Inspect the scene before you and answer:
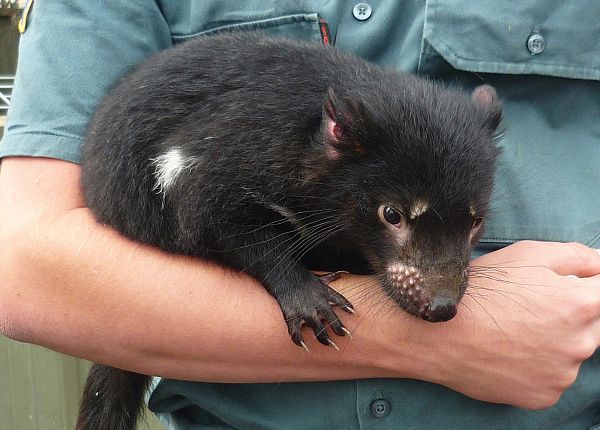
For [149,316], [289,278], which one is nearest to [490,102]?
[289,278]

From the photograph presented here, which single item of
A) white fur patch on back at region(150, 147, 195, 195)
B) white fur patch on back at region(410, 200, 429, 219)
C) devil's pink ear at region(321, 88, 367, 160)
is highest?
devil's pink ear at region(321, 88, 367, 160)

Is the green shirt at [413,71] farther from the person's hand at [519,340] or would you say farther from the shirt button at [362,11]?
the person's hand at [519,340]

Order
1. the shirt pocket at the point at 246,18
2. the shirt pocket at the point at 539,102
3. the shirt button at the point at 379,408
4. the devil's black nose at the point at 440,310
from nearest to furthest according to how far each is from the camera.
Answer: the devil's black nose at the point at 440,310
the shirt button at the point at 379,408
the shirt pocket at the point at 539,102
the shirt pocket at the point at 246,18

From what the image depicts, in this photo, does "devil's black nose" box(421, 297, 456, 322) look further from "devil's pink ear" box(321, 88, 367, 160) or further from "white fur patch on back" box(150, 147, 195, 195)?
"white fur patch on back" box(150, 147, 195, 195)

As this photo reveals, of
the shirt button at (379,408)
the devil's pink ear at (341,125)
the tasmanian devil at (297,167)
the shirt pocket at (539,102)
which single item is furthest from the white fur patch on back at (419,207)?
the shirt button at (379,408)

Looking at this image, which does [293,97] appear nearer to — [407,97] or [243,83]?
[243,83]

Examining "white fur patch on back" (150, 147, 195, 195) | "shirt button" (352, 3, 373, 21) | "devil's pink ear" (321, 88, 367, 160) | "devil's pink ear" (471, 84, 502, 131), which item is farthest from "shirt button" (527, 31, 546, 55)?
"white fur patch on back" (150, 147, 195, 195)

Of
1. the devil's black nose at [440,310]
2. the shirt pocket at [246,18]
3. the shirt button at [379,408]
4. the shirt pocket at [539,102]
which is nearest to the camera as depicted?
the devil's black nose at [440,310]

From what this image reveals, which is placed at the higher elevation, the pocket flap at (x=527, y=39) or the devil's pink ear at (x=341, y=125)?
the pocket flap at (x=527, y=39)

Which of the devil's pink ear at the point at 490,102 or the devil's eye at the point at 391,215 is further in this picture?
the devil's pink ear at the point at 490,102
